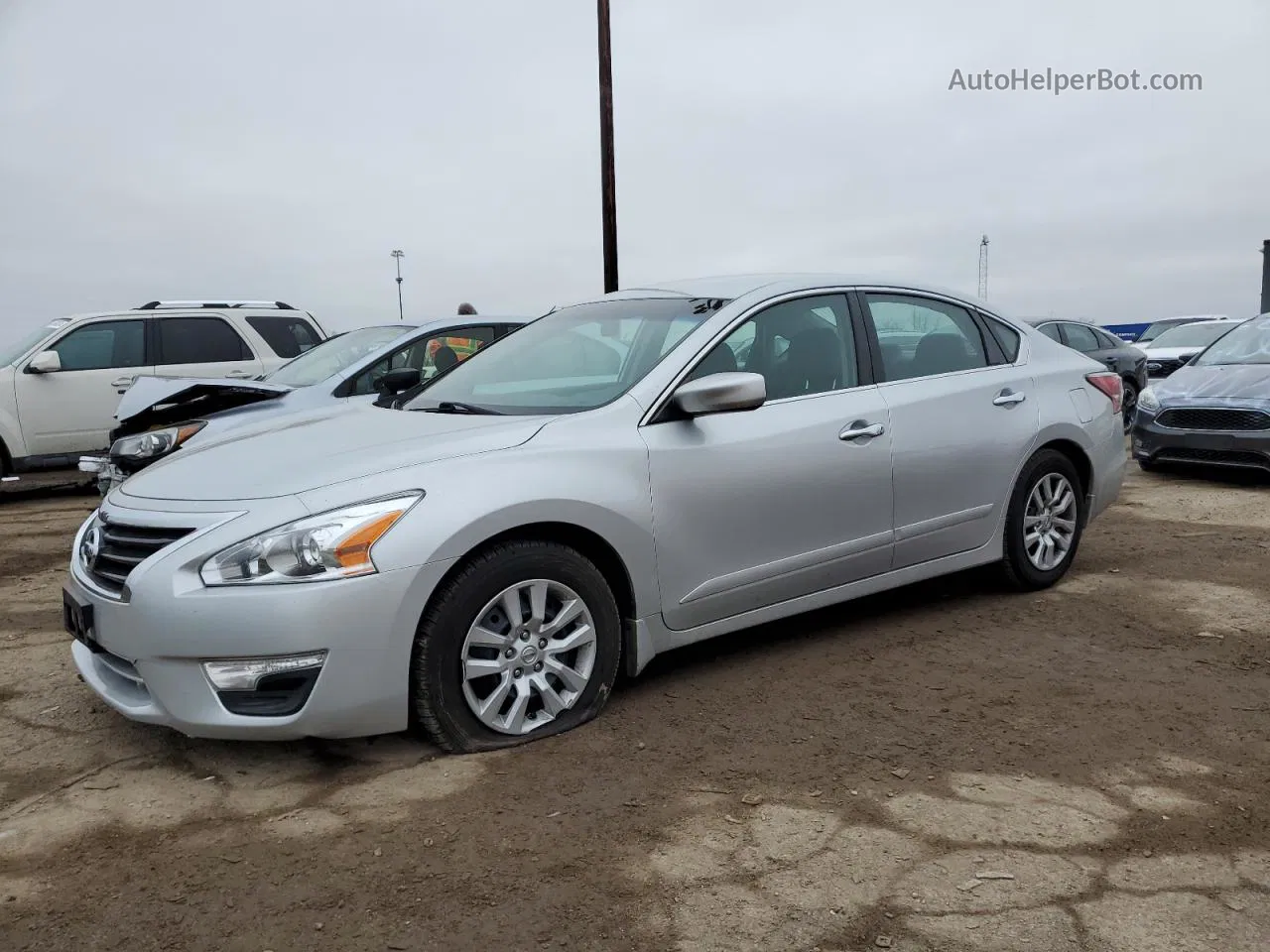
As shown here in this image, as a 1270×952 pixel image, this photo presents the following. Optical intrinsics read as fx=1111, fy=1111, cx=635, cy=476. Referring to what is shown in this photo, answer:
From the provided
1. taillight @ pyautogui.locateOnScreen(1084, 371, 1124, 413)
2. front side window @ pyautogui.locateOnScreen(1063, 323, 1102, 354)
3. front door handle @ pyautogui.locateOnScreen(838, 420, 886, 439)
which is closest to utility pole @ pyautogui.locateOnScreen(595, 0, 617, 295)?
front side window @ pyautogui.locateOnScreen(1063, 323, 1102, 354)

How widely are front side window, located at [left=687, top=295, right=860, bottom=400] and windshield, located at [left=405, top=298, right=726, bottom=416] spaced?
0.17m

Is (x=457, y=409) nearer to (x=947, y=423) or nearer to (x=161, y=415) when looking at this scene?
(x=947, y=423)

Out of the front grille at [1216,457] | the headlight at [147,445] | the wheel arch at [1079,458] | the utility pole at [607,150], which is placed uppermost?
the utility pole at [607,150]

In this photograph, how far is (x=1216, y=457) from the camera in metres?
9.24

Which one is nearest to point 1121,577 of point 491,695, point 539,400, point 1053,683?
point 1053,683

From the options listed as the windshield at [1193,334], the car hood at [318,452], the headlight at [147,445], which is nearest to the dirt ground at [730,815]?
the car hood at [318,452]

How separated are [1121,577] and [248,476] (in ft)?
14.6

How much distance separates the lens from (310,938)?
2.53 m

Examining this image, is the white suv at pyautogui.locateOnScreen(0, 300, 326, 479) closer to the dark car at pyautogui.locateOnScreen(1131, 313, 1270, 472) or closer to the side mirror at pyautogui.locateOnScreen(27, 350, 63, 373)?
the side mirror at pyautogui.locateOnScreen(27, 350, 63, 373)

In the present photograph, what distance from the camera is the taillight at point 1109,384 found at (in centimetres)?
562

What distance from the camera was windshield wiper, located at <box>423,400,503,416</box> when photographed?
4.12m

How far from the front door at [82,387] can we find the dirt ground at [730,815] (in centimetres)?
647

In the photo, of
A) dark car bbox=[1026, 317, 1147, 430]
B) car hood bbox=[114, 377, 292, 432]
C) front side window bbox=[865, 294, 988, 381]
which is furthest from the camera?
dark car bbox=[1026, 317, 1147, 430]

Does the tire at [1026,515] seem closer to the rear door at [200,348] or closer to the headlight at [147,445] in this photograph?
the headlight at [147,445]
